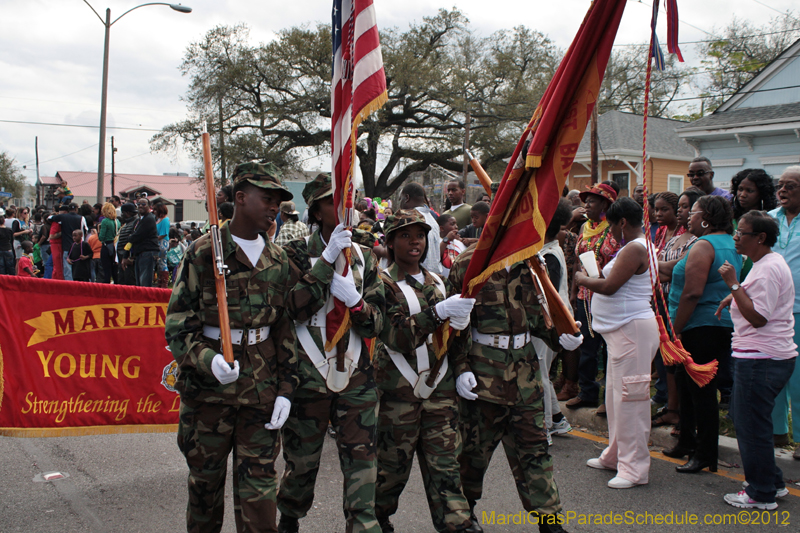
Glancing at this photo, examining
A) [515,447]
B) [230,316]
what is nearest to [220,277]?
[230,316]

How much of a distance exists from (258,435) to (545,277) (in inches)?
76.8

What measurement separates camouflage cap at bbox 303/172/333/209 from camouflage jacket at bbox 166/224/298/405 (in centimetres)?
67

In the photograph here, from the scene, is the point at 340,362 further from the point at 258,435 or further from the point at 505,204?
the point at 505,204

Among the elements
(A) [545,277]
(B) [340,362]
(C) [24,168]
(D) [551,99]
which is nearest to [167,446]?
(B) [340,362]

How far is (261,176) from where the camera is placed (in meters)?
3.37

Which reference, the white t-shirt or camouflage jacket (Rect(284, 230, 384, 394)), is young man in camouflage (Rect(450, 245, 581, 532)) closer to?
camouflage jacket (Rect(284, 230, 384, 394))

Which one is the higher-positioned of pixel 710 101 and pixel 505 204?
pixel 710 101

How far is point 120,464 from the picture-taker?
5.07 metres

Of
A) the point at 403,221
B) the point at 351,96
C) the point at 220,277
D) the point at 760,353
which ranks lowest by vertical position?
the point at 760,353

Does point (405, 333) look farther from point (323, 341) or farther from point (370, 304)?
point (323, 341)

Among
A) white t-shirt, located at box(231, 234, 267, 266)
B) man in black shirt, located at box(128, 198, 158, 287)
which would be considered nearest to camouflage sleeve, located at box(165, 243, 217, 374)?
white t-shirt, located at box(231, 234, 267, 266)

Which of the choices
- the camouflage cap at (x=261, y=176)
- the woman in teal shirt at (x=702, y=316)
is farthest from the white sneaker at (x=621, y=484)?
the camouflage cap at (x=261, y=176)

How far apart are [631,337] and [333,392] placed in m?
2.40

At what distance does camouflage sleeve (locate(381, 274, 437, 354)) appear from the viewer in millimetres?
3627
